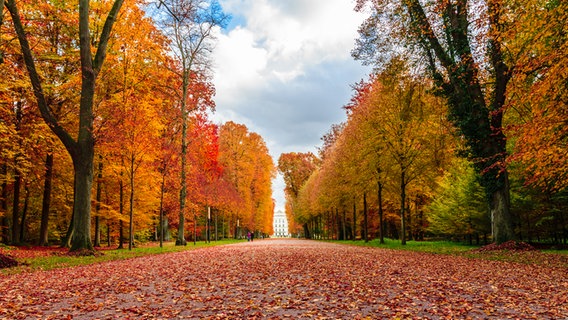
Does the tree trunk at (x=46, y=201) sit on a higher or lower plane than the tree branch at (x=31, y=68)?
lower

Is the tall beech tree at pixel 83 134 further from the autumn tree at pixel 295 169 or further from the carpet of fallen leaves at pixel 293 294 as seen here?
the autumn tree at pixel 295 169

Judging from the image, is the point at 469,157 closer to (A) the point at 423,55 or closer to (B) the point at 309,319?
(A) the point at 423,55

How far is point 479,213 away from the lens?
18.5 metres

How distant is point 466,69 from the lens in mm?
15539

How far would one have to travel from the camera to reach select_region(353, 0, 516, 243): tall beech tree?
47.9 feet

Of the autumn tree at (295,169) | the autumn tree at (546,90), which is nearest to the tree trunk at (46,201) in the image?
the autumn tree at (546,90)

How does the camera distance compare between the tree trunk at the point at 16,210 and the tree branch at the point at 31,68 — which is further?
the tree trunk at the point at 16,210

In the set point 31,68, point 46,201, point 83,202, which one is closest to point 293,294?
point 83,202

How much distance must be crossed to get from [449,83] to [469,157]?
3546mm

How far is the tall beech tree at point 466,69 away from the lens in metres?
14.6

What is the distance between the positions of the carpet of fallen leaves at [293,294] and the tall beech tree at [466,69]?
6460 millimetres

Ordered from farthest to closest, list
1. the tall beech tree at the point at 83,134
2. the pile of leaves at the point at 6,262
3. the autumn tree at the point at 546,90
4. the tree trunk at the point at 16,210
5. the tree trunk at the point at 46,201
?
the tree trunk at the point at 46,201 → the tree trunk at the point at 16,210 → the tall beech tree at the point at 83,134 → the pile of leaves at the point at 6,262 → the autumn tree at the point at 546,90

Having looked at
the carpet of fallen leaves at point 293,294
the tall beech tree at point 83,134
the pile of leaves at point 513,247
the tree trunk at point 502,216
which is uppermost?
the tall beech tree at point 83,134

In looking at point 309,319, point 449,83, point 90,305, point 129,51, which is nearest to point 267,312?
point 309,319
